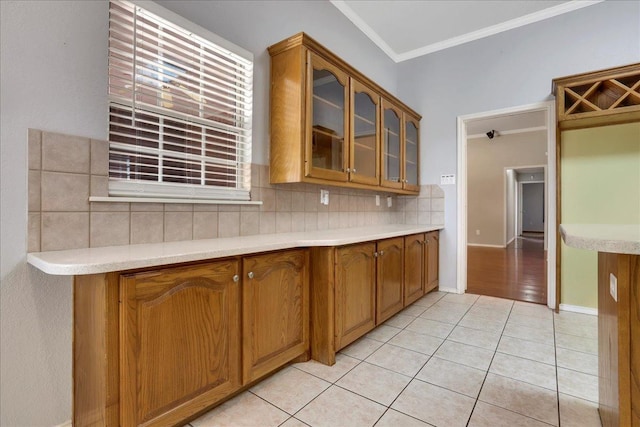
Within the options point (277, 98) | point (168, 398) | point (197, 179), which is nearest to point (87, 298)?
point (168, 398)

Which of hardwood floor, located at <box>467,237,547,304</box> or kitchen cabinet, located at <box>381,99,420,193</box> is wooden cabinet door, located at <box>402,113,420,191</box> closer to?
kitchen cabinet, located at <box>381,99,420,193</box>

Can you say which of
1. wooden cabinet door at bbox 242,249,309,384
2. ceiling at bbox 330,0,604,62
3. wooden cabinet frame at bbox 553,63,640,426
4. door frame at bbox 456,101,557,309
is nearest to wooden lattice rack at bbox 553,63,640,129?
wooden cabinet frame at bbox 553,63,640,426

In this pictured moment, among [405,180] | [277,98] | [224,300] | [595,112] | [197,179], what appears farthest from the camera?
[405,180]

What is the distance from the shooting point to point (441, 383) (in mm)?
1756

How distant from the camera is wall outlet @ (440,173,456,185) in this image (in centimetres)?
360

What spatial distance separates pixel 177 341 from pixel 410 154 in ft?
10.3

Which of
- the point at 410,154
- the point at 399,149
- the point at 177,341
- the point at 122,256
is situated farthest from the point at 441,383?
the point at 410,154

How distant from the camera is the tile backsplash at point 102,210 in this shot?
127 centimetres

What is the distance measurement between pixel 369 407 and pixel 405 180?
245 centimetres

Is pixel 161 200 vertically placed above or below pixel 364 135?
below

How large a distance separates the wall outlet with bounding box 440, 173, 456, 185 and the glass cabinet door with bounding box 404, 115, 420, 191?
0.95 feet

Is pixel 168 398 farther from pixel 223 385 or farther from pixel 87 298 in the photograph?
pixel 87 298

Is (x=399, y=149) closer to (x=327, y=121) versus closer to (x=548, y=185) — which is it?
(x=327, y=121)

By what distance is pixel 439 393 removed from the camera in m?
1.66
